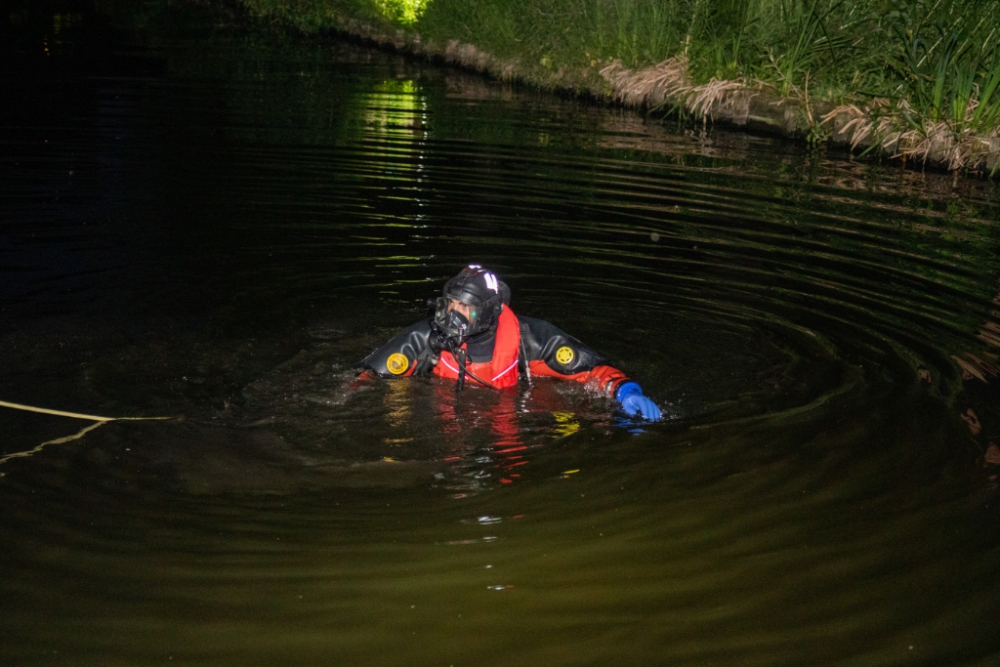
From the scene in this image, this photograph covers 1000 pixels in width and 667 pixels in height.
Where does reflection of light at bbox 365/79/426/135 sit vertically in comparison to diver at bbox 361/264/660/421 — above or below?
above

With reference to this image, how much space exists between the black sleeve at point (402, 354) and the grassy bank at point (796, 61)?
1047 cm

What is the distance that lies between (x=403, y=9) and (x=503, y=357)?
84.0 ft

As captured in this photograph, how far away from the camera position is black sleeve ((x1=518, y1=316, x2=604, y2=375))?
6230 mm

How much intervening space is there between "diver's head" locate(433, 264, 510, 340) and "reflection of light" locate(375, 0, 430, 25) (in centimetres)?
2350

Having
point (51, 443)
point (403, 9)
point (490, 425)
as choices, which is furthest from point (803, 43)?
point (403, 9)

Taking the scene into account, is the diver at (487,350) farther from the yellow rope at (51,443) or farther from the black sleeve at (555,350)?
the yellow rope at (51,443)

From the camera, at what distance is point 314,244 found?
30.9 ft

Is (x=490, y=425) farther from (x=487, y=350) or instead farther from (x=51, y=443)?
(x=51, y=443)

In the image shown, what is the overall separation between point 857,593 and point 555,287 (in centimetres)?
506

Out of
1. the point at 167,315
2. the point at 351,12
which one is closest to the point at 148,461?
the point at 167,315

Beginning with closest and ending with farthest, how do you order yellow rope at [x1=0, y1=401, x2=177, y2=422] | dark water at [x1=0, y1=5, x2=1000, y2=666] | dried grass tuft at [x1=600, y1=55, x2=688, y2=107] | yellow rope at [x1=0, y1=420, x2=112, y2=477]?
dark water at [x1=0, y1=5, x2=1000, y2=666] < yellow rope at [x1=0, y1=420, x2=112, y2=477] < yellow rope at [x1=0, y1=401, x2=177, y2=422] < dried grass tuft at [x1=600, y1=55, x2=688, y2=107]

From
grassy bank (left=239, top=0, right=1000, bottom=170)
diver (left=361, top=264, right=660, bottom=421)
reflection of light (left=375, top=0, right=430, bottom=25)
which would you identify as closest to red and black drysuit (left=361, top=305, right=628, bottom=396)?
diver (left=361, top=264, right=660, bottom=421)

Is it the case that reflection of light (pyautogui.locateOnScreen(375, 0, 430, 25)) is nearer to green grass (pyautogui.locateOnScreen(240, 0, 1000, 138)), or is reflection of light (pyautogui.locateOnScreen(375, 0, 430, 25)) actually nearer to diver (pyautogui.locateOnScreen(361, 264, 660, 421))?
green grass (pyautogui.locateOnScreen(240, 0, 1000, 138))

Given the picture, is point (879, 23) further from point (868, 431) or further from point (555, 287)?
point (868, 431)
